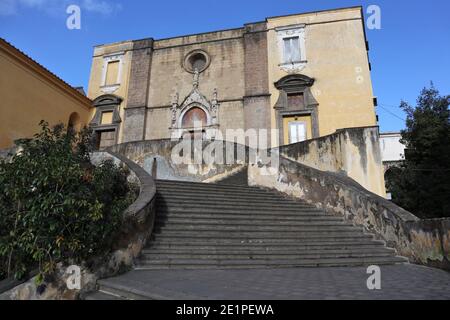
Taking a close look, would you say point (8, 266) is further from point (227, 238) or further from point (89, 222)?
point (227, 238)

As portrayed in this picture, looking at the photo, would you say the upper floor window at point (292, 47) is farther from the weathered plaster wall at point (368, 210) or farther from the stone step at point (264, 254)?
the stone step at point (264, 254)

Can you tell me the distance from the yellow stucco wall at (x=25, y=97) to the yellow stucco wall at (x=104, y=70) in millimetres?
1983

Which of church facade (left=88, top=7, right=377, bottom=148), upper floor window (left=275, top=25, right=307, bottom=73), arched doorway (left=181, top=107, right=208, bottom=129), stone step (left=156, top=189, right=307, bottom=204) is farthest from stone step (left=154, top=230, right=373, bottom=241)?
upper floor window (left=275, top=25, right=307, bottom=73)

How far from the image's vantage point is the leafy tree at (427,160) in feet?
51.6

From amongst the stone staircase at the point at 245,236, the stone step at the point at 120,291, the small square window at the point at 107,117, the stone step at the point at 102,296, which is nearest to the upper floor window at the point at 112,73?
the small square window at the point at 107,117

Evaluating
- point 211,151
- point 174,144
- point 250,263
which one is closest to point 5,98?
point 174,144

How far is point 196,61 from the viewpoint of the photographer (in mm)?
19328

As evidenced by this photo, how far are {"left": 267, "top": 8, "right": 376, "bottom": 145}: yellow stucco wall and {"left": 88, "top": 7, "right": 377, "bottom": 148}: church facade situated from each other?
2.0 inches

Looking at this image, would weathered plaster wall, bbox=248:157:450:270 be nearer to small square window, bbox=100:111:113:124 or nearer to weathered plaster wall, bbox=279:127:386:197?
weathered plaster wall, bbox=279:127:386:197

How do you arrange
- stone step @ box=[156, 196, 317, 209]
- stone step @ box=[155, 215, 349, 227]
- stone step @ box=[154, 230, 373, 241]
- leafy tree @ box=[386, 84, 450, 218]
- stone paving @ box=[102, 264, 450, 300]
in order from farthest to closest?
leafy tree @ box=[386, 84, 450, 218]
stone step @ box=[156, 196, 317, 209]
stone step @ box=[155, 215, 349, 227]
stone step @ box=[154, 230, 373, 241]
stone paving @ box=[102, 264, 450, 300]

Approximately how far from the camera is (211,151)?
1147cm

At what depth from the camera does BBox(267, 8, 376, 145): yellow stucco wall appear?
15.9 m

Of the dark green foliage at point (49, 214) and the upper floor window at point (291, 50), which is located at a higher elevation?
the upper floor window at point (291, 50)
